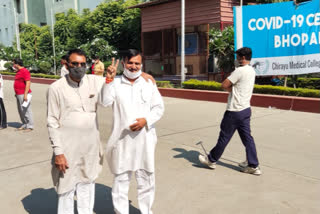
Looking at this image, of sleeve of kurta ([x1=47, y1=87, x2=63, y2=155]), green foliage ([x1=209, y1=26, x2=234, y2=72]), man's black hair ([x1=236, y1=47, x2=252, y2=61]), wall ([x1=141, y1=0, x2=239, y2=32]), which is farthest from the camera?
wall ([x1=141, y1=0, x2=239, y2=32])

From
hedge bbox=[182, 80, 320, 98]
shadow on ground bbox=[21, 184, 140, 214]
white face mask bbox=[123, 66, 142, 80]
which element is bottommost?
shadow on ground bbox=[21, 184, 140, 214]

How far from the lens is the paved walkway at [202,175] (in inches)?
137

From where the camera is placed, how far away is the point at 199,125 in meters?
7.55

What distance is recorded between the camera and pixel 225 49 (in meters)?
12.9

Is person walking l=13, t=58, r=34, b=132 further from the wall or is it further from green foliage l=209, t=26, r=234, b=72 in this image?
the wall

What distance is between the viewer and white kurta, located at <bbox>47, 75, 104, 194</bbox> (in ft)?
8.75

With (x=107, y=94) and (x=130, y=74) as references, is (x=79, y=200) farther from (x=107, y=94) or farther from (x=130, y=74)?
(x=130, y=74)

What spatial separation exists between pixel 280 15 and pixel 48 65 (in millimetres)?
20251

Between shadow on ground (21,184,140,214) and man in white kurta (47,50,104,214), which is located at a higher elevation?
man in white kurta (47,50,104,214)

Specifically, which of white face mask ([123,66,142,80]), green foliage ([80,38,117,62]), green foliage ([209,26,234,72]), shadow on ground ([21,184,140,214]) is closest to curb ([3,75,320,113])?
green foliage ([209,26,234,72])

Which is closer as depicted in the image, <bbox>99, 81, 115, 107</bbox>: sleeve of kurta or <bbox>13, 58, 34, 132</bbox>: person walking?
<bbox>99, 81, 115, 107</bbox>: sleeve of kurta

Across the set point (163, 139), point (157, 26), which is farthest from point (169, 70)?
point (163, 139)

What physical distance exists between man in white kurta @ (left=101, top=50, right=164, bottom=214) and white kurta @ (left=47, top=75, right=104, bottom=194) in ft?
0.59

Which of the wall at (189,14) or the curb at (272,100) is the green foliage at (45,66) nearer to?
the wall at (189,14)
